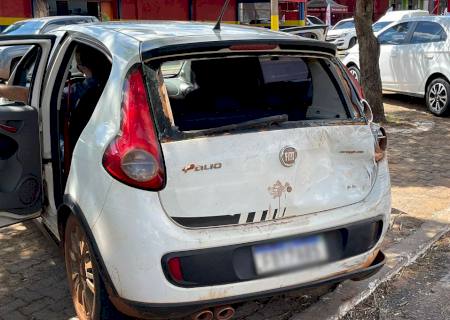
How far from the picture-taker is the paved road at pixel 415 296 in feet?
11.2

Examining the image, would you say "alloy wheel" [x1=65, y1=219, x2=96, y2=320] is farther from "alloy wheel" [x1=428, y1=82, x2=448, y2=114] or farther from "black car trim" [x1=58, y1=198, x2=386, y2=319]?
"alloy wheel" [x1=428, y1=82, x2=448, y2=114]

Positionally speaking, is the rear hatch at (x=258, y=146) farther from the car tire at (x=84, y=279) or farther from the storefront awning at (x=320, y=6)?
the storefront awning at (x=320, y=6)

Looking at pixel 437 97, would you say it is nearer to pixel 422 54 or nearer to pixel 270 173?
pixel 422 54

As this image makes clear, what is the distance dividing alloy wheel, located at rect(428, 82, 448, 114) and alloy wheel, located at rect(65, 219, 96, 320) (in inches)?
303

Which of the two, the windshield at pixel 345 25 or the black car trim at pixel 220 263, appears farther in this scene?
the windshield at pixel 345 25

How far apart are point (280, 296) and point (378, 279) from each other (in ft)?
2.36

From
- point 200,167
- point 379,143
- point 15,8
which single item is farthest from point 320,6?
point 200,167

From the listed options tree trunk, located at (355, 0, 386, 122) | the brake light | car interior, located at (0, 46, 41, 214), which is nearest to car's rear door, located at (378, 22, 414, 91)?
tree trunk, located at (355, 0, 386, 122)

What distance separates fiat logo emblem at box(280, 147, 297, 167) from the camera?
2.73 meters

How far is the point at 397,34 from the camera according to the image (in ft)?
34.0

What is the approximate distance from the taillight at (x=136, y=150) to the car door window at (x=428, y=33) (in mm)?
7973

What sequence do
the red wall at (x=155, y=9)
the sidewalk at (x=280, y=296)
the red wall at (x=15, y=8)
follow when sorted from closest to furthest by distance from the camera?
the sidewalk at (x=280, y=296)
the red wall at (x=15, y=8)
the red wall at (x=155, y=9)

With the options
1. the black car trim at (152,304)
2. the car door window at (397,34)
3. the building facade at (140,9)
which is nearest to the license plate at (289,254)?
the black car trim at (152,304)

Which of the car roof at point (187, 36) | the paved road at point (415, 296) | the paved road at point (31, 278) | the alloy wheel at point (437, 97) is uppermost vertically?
the car roof at point (187, 36)
